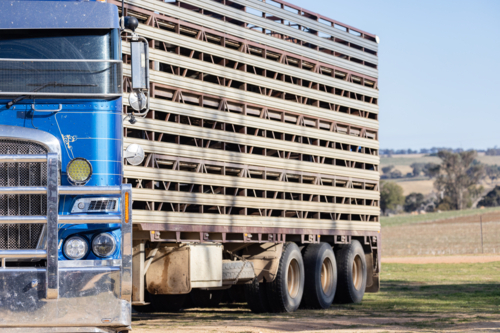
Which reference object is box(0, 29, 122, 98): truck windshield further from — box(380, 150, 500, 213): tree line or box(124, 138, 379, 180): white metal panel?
box(380, 150, 500, 213): tree line

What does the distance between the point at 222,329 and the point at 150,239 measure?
1656mm

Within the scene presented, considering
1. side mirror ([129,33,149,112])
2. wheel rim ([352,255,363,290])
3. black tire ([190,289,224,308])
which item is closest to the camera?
side mirror ([129,33,149,112])

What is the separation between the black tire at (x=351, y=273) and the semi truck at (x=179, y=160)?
0.04 m

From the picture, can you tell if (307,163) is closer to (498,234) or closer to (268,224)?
(268,224)

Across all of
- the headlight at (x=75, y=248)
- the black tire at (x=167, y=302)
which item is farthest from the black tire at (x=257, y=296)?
the headlight at (x=75, y=248)

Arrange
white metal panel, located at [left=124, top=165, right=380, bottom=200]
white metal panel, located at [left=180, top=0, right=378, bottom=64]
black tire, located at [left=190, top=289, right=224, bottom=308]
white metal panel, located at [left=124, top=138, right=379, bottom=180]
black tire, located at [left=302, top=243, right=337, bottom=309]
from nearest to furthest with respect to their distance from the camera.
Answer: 1. white metal panel, located at [left=124, top=165, right=380, bottom=200]
2. white metal panel, located at [left=124, top=138, right=379, bottom=180]
3. white metal panel, located at [left=180, top=0, right=378, bottom=64]
4. black tire, located at [left=302, top=243, right=337, bottom=309]
5. black tire, located at [left=190, top=289, right=224, bottom=308]

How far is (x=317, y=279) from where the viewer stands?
48.3 ft

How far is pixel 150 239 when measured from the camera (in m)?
10.6

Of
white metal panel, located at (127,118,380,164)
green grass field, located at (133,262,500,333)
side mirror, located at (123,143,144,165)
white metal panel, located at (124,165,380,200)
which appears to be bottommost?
green grass field, located at (133,262,500,333)

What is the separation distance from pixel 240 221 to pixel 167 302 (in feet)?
11.1

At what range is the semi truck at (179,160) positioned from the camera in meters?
6.62

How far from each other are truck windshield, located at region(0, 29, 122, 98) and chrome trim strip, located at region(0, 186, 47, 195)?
4.08 ft

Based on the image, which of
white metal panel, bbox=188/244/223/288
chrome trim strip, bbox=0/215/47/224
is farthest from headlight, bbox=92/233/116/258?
white metal panel, bbox=188/244/223/288

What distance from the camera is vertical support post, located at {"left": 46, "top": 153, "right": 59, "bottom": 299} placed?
20.8ft
